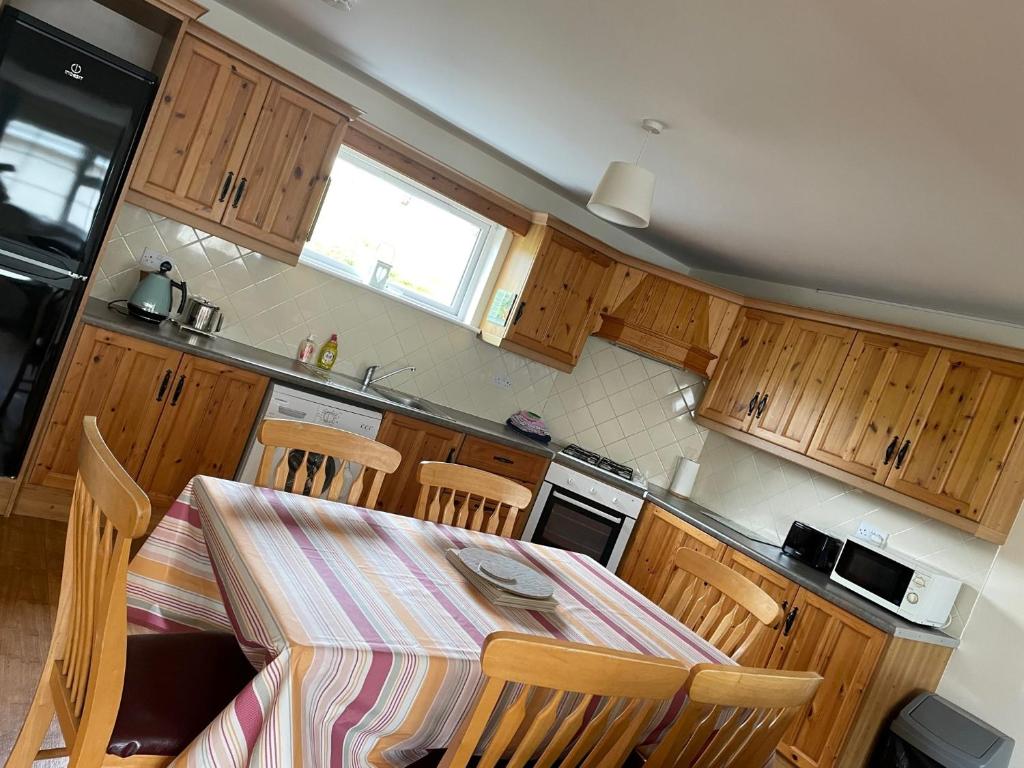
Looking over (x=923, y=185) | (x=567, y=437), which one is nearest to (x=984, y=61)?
(x=923, y=185)

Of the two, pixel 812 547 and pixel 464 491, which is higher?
pixel 812 547

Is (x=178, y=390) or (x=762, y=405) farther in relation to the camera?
(x=762, y=405)

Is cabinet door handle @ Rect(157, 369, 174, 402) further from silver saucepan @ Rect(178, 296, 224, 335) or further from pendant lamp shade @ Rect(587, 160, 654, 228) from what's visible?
pendant lamp shade @ Rect(587, 160, 654, 228)

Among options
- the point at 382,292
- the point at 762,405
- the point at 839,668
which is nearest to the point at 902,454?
the point at 762,405

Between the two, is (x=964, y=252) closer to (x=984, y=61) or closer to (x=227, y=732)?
(x=984, y=61)

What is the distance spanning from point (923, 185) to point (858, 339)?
5.56 ft

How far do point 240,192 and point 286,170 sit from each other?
0.24 meters

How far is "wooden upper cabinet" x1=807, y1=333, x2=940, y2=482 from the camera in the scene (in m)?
3.87

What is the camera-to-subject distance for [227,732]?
130cm

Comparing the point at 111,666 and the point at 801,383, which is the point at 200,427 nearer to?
the point at 111,666

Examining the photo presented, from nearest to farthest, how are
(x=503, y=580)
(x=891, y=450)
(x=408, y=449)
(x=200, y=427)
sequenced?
(x=503, y=580) < (x=200, y=427) < (x=891, y=450) < (x=408, y=449)

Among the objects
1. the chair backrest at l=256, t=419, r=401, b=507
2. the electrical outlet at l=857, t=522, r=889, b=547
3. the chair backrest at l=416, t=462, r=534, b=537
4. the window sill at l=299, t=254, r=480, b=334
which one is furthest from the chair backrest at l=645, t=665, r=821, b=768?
the window sill at l=299, t=254, r=480, b=334

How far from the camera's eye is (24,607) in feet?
8.45

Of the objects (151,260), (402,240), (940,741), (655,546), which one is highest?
(402,240)
